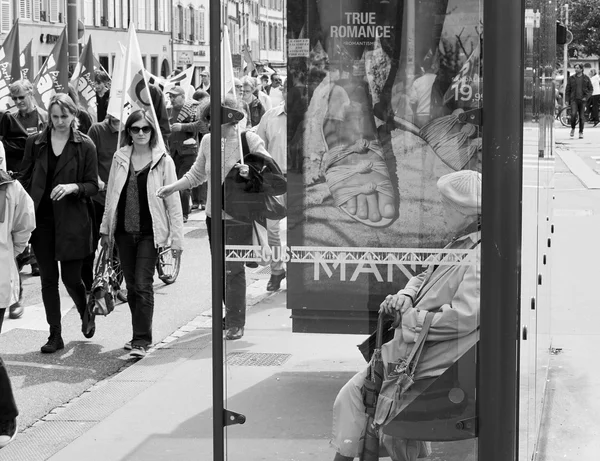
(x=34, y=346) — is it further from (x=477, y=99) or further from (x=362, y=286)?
(x=477, y=99)

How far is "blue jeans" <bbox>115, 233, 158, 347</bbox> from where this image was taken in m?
8.25

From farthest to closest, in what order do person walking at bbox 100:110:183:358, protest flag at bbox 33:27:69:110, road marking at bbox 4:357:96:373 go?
protest flag at bbox 33:27:69:110 → person walking at bbox 100:110:183:358 → road marking at bbox 4:357:96:373

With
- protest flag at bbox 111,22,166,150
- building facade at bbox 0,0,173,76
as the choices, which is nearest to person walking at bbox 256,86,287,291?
protest flag at bbox 111,22,166,150

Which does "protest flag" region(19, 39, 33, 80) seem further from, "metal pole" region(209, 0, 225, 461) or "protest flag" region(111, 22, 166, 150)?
"metal pole" region(209, 0, 225, 461)

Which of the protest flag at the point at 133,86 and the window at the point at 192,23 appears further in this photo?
the window at the point at 192,23

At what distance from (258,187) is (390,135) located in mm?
469

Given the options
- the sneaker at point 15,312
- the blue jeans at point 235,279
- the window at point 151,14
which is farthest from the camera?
the window at point 151,14

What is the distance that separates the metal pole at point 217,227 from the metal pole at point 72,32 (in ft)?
51.9

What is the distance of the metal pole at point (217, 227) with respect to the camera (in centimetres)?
380

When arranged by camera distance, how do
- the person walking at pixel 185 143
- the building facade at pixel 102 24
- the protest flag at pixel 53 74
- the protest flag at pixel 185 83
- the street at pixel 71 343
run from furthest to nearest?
the building facade at pixel 102 24, the protest flag at pixel 185 83, the protest flag at pixel 53 74, the person walking at pixel 185 143, the street at pixel 71 343

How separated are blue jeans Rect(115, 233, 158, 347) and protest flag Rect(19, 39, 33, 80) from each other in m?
8.96

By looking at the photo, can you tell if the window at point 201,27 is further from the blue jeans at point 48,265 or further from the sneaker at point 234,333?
the sneaker at point 234,333

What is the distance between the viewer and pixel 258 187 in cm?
395

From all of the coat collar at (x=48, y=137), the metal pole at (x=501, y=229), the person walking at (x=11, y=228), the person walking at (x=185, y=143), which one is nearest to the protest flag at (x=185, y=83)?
the person walking at (x=185, y=143)
